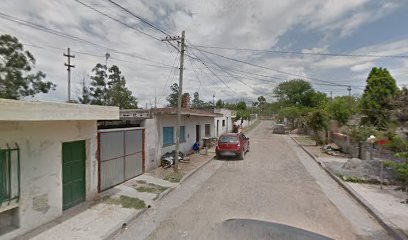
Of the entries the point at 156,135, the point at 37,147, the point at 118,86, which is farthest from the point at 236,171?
the point at 118,86

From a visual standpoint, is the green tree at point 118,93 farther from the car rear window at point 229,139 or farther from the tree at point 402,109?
the tree at point 402,109

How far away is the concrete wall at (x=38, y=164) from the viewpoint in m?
4.96

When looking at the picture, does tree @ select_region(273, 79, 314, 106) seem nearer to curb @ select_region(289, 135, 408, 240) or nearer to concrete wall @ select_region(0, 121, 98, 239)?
curb @ select_region(289, 135, 408, 240)

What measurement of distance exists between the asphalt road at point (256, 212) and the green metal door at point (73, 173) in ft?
6.34

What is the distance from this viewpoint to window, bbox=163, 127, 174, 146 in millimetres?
Result: 12434

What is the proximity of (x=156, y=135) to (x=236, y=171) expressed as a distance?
13.5 feet

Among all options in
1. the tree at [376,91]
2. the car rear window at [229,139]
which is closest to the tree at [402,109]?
the car rear window at [229,139]

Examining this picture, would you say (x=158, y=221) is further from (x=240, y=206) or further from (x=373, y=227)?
(x=373, y=227)

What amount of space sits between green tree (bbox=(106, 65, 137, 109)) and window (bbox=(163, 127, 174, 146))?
1149 inches

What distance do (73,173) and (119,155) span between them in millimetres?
2222

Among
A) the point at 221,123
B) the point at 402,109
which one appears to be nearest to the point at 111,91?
the point at 221,123

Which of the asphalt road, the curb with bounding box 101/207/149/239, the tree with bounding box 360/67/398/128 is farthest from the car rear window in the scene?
the tree with bounding box 360/67/398/128

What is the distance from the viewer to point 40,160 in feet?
17.8

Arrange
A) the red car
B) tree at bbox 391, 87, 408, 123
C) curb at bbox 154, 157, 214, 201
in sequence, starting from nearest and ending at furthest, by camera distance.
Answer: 1. tree at bbox 391, 87, 408, 123
2. curb at bbox 154, 157, 214, 201
3. the red car
